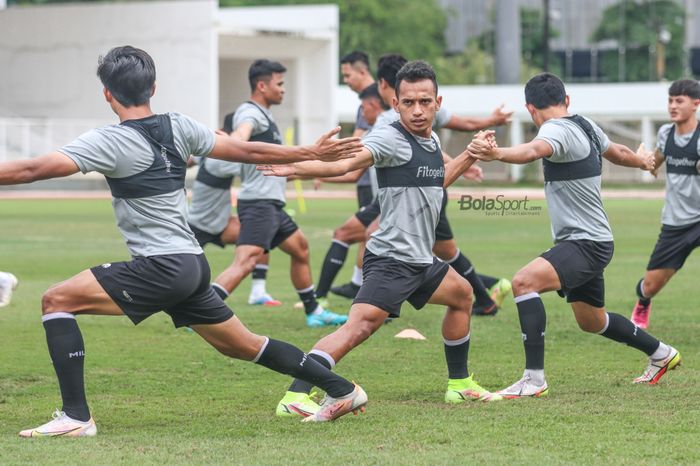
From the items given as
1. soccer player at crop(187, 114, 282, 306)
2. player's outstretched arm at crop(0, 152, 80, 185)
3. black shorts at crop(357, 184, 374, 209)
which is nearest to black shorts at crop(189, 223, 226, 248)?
soccer player at crop(187, 114, 282, 306)

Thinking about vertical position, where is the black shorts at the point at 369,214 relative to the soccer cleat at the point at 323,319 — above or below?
above

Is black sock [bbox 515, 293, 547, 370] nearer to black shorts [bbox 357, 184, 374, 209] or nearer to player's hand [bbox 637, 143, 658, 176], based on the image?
player's hand [bbox 637, 143, 658, 176]

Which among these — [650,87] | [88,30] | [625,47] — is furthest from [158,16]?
[625,47]

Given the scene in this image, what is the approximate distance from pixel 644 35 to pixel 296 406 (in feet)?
249

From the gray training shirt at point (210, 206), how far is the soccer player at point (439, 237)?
1.33m

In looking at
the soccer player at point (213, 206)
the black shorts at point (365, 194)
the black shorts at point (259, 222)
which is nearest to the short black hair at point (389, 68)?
the black shorts at point (259, 222)

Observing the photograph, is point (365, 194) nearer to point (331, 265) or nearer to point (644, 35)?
point (331, 265)

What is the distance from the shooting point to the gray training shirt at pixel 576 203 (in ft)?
27.1

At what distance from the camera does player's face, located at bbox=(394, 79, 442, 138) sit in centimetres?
760

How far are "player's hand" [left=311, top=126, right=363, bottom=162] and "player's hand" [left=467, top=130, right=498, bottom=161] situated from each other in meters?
0.79

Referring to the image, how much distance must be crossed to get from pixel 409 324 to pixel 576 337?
5.47 ft

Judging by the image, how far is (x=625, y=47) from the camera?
81.7 metres

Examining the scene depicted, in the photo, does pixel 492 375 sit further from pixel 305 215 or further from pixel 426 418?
pixel 305 215

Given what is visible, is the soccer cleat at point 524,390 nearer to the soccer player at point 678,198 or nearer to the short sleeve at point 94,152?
the short sleeve at point 94,152
